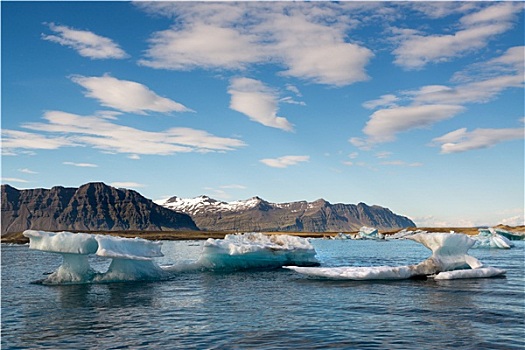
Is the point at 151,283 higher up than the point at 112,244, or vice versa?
the point at 112,244

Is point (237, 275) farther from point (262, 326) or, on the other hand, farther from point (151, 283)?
point (262, 326)

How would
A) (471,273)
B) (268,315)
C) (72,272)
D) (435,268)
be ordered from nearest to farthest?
(268,315) → (72,272) → (471,273) → (435,268)

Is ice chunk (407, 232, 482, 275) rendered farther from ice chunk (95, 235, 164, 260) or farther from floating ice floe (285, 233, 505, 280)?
ice chunk (95, 235, 164, 260)

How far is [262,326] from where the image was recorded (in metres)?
16.5

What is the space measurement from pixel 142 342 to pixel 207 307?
20.3ft

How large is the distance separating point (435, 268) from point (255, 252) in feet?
43.7

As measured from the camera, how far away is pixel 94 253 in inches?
1072

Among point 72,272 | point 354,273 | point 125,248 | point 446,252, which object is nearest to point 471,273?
point 446,252

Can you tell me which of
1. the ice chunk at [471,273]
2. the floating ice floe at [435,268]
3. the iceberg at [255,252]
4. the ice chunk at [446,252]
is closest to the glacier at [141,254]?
the iceberg at [255,252]

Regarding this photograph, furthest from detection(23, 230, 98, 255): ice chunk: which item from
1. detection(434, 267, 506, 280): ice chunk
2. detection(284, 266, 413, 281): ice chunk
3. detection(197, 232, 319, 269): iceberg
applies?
detection(434, 267, 506, 280): ice chunk

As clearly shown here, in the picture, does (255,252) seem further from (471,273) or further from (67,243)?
(471,273)

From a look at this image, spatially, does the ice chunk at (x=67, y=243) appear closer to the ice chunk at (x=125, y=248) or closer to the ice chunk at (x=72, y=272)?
the ice chunk at (x=125, y=248)

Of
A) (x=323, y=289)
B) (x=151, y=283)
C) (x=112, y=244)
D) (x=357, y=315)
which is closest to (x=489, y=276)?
(x=323, y=289)

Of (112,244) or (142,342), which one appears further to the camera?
(112,244)
